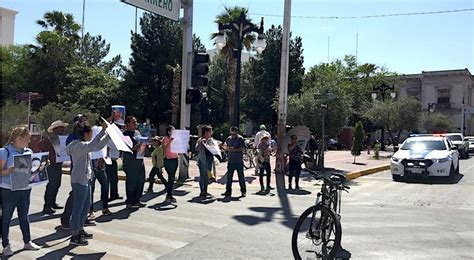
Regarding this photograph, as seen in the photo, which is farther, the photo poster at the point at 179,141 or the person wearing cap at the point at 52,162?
the photo poster at the point at 179,141

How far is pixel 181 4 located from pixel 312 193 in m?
6.56

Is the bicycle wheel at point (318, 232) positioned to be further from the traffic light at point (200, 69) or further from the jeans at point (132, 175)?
the traffic light at point (200, 69)

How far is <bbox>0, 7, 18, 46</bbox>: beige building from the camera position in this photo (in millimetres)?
53688

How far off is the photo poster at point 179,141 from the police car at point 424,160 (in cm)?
782

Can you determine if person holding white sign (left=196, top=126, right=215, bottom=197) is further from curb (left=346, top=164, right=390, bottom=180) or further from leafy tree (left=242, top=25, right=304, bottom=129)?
leafy tree (left=242, top=25, right=304, bottom=129)

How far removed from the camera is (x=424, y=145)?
16.3 metres

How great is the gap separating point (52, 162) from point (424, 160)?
1151 centimetres

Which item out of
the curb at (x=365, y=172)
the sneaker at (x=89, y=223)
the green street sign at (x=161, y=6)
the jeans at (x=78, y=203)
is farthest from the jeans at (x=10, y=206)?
the curb at (x=365, y=172)

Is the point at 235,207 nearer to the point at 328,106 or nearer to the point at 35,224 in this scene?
the point at 35,224

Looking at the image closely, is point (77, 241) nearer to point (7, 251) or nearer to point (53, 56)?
point (7, 251)

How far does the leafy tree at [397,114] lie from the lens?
34125 mm

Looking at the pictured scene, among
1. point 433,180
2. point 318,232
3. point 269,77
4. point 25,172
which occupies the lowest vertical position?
point 433,180

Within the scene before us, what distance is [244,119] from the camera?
160ft

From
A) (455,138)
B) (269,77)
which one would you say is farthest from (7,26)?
(455,138)
